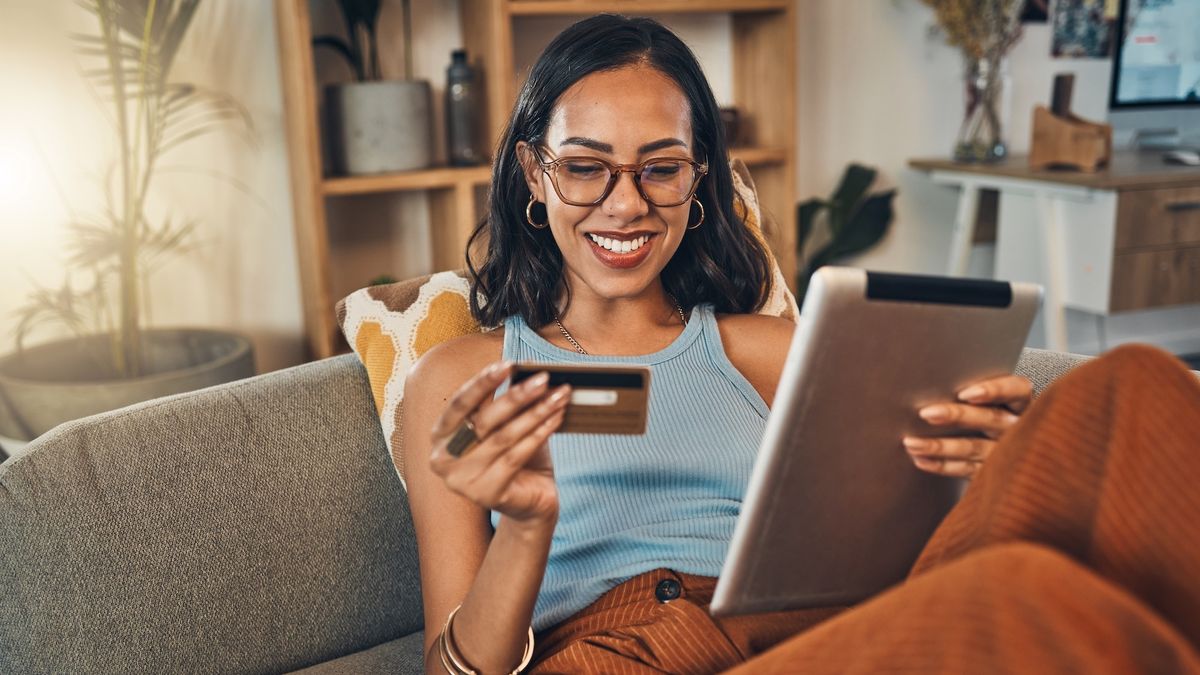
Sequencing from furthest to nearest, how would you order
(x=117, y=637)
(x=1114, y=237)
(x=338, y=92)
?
1. (x=1114, y=237)
2. (x=338, y=92)
3. (x=117, y=637)

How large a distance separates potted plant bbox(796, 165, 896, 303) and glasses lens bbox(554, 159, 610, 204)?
2186mm

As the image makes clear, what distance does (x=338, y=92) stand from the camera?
8.14ft

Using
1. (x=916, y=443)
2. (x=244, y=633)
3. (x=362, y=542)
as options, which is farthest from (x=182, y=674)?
(x=916, y=443)

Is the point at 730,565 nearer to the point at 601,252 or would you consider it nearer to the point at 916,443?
the point at 916,443

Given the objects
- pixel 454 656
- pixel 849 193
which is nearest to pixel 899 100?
pixel 849 193

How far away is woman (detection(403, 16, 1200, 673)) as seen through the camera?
992 millimetres

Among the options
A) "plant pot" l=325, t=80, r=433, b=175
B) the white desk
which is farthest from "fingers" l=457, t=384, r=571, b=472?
the white desk

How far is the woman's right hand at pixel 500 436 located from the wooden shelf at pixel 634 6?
1881 mm

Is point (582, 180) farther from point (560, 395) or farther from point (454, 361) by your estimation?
point (560, 395)

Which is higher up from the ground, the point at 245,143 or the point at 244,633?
the point at 245,143

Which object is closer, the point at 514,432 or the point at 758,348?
the point at 514,432

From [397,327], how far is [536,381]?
623mm

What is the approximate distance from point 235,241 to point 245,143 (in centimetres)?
23

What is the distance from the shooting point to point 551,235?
53.3 inches
